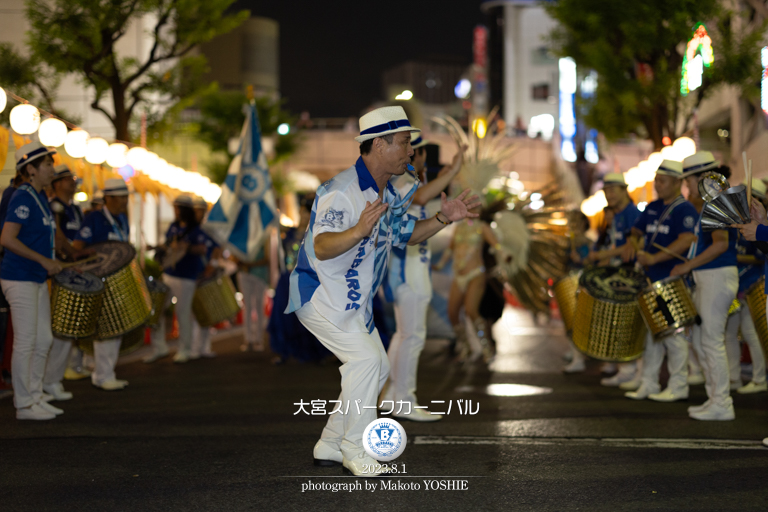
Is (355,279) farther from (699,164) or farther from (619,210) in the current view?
(619,210)

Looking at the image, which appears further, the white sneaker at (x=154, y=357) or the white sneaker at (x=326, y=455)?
the white sneaker at (x=154, y=357)

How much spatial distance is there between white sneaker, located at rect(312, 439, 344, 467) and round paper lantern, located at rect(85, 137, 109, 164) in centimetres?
854

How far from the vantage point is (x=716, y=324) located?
5.89 m

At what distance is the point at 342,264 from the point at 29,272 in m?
3.05

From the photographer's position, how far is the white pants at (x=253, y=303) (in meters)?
11.2

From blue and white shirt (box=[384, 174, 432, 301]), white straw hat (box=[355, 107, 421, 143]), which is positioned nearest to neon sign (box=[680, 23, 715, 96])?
blue and white shirt (box=[384, 174, 432, 301])

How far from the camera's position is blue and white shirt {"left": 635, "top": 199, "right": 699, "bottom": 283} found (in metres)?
6.42

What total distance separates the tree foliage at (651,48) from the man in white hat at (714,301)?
36.8 feet

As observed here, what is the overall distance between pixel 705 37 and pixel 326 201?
13.3m

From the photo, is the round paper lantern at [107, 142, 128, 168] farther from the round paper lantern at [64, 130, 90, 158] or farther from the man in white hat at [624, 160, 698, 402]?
the man in white hat at [624, 160, 698, 402]

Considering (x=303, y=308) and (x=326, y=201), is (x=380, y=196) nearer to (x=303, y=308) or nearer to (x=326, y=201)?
(x=326, y=201)

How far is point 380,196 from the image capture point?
429cm

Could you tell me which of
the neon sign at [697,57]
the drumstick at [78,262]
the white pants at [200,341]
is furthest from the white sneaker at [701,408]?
the neon sign at [697,57]

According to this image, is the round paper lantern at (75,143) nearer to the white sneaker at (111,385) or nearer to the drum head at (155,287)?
the drum head at (155,287)
